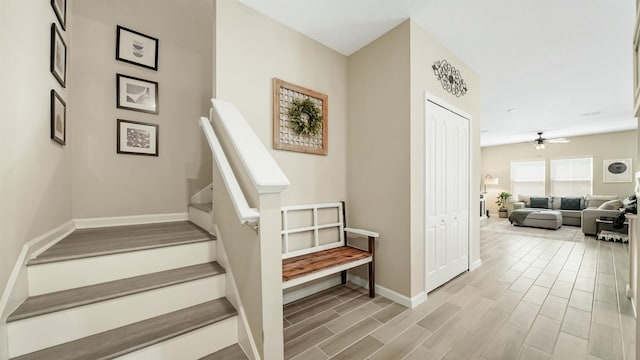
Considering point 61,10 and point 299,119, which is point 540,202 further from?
point 61,10

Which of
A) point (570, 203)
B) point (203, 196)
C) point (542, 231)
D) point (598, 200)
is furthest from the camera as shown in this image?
point (570, 203)

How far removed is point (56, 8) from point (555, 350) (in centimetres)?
454

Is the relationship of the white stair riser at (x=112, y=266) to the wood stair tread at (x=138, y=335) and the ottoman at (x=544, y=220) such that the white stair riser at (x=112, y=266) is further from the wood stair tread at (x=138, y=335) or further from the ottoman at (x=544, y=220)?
the ottoman at (x=544, y=220)

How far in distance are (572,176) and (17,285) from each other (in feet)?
37.5

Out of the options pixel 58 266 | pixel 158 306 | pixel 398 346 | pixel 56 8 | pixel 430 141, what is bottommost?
pixel 398 346

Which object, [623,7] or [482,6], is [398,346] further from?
[623,7]

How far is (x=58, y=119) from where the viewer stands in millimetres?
1897

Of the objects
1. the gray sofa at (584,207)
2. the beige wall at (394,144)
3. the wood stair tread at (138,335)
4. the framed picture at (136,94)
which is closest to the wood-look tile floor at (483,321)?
the beige wall at (394,144)

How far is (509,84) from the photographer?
12.2ft

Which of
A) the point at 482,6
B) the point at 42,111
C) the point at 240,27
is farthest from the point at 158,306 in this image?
the point at 482,6

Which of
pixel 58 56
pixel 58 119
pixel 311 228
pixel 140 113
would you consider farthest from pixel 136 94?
pixel 311 228

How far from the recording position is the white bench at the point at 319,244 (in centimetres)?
211

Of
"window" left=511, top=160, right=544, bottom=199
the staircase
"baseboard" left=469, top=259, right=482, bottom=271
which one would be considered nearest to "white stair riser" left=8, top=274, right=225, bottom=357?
the staircase

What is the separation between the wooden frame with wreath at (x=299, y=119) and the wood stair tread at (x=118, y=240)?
1144 mm
